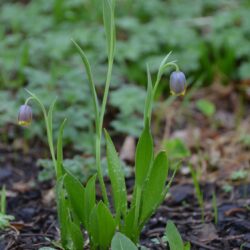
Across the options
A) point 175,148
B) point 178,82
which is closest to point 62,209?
point 178,82

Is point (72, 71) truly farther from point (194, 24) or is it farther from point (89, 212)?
point (89, 212)

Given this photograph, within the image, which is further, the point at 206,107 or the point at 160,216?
the point at 206,107

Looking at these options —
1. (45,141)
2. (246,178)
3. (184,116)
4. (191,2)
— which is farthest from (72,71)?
(191,2)

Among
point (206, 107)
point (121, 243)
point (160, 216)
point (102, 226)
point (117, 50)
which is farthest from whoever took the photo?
point (117, 50)

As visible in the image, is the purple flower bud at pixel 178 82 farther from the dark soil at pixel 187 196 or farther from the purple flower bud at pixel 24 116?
the dark soil at pixel 187 196

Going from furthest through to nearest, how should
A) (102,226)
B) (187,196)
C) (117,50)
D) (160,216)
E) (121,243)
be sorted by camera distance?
(117,50) → (187,196) → (160,216) → (102,226) → (121,243)

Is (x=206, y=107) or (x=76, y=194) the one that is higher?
(x=76, y=194)

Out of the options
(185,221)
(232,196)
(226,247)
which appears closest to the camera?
(226,247)

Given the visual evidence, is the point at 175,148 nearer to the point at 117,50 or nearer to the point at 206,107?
the point at 206,107
